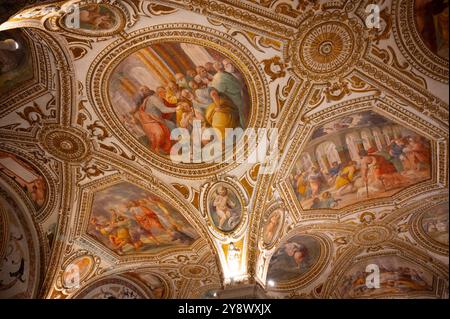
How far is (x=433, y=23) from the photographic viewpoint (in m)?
9.11

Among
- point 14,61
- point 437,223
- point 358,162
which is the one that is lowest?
point 437,223

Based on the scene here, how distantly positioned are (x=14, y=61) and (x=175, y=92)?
3632mm

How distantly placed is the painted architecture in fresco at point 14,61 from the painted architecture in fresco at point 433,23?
8.33m

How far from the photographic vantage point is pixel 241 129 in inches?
440

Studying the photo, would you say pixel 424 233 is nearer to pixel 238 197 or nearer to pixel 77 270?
pixel 238 197

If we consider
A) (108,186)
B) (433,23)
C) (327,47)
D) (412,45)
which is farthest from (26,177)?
(433,23)

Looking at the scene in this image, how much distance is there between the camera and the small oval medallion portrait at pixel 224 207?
11680mm

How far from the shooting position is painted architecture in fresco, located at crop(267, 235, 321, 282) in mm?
14727

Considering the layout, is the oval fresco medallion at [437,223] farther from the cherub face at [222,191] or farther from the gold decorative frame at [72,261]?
the gold decorative frame at [72,261]

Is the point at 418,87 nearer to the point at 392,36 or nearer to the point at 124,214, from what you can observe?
the point at 392,36

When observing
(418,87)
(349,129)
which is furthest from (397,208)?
(418,87)

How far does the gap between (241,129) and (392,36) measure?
412 centimetres

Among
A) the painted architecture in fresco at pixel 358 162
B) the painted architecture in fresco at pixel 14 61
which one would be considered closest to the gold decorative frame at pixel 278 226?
the painted architecture in fresco at pixel 358 162

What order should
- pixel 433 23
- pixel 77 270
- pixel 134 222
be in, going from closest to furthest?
pixel 433 23 → pixel 134 222 → pixel 77 270
